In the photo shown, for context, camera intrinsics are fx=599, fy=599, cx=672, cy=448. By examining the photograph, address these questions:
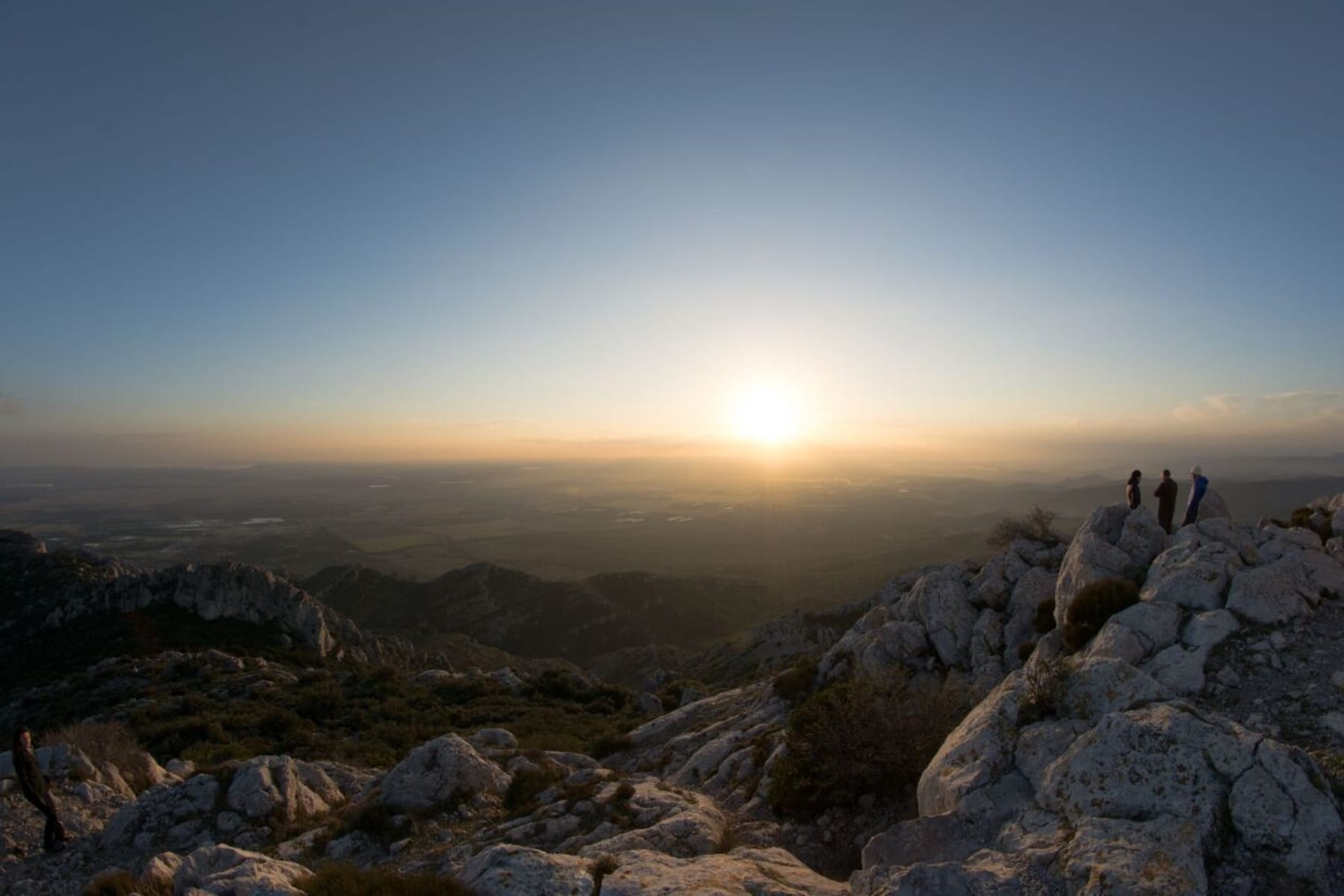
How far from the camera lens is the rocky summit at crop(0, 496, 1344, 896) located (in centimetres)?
650

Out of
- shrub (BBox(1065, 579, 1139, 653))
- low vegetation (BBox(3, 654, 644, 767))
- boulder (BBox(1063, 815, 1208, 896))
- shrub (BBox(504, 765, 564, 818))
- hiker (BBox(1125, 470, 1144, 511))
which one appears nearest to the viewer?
boulder (BBox(1063, 815, 1208, 896))

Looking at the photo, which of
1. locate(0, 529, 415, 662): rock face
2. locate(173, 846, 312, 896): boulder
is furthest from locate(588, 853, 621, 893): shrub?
locate(0, 529, 415, 662): rock face

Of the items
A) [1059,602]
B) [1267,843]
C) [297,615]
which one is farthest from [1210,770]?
[297,615]

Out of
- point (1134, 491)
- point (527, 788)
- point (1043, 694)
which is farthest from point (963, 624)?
point (527, 788)

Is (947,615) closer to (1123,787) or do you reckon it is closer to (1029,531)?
(1029,531)

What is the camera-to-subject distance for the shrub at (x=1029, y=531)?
74.6 ft

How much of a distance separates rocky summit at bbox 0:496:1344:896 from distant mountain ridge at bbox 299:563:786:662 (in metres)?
51.8

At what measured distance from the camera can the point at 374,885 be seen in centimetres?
731

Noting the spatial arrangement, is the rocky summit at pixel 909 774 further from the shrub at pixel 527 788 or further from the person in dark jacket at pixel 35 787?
the person in dark jacket at pixel 35 787

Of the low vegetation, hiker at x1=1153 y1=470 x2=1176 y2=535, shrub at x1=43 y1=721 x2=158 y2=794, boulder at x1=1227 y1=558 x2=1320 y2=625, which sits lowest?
the low vegetation

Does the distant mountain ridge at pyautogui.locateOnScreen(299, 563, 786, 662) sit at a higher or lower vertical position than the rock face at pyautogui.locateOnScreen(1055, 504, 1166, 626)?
lower

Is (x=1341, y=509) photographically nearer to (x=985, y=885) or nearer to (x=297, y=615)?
(x=985, y=885)

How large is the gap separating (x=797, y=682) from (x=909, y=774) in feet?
31.0

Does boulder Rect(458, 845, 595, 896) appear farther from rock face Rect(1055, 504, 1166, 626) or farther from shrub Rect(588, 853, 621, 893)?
rock face Rect(1055, 504, 1166, 626)
